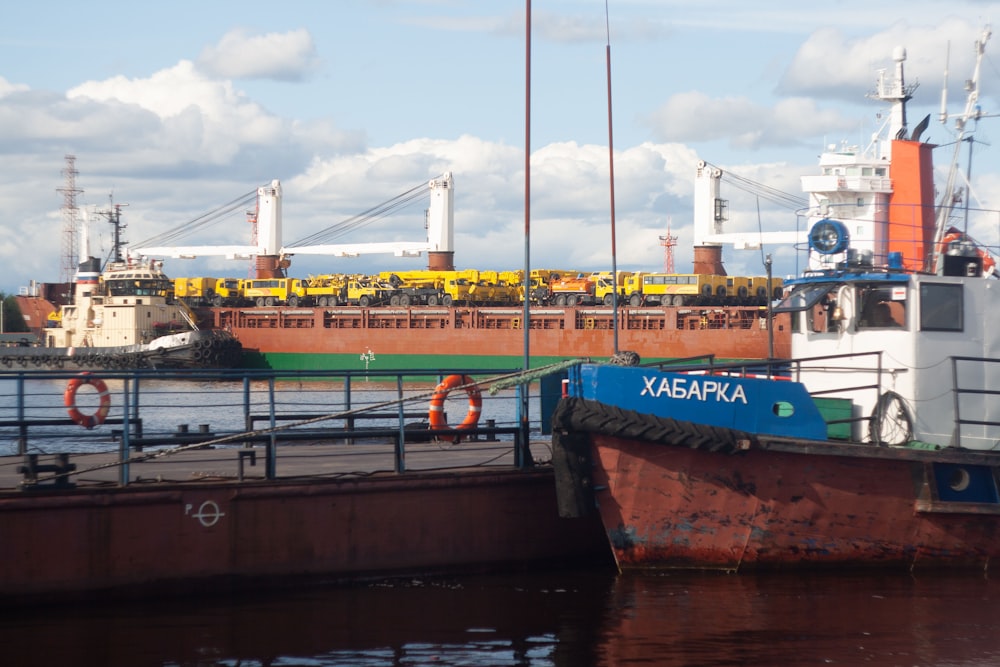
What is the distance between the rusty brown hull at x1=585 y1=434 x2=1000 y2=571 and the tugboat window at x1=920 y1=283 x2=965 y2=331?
1.44 meters

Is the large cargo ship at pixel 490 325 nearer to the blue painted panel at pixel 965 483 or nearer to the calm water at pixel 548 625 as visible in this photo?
the blue painted panel at pixel 965 483

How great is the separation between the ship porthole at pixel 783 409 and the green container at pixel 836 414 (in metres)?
0.62

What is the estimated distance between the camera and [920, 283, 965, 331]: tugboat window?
39.7 ft

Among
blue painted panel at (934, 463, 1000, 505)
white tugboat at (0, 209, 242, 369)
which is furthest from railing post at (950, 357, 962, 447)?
white tugboat at (0, 209, 242, 369)

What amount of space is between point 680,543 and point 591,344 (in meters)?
45.3

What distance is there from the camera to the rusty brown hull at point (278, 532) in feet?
32.4

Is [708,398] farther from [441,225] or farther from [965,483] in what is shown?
[441,225]

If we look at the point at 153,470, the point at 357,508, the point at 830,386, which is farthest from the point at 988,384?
the point at 153,470

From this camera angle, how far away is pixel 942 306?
39.9 feet

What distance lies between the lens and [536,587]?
11453 millimetres

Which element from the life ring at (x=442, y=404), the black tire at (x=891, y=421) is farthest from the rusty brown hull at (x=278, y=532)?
→ the black tire at (x=891, y=421)

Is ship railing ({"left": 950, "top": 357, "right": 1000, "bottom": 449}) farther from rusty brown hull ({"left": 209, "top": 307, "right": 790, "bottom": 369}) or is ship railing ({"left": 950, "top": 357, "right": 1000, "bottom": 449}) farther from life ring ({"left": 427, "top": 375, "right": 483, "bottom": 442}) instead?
rusty brown hull ({"left": 209, "top": 307, "right": 790, "bottom": 369})

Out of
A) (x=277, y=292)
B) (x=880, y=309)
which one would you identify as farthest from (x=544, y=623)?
(x=277, y=292)

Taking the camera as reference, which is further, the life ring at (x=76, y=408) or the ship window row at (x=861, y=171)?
the ship window row at (x=861, y=171)
